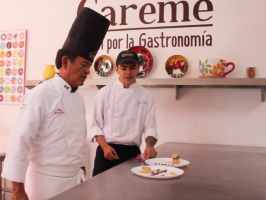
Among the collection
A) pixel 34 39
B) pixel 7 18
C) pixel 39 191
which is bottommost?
pixel 39 191

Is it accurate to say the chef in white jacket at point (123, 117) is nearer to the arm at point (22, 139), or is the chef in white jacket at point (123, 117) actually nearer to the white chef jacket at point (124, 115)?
the white chef jacket at point (124, 115)

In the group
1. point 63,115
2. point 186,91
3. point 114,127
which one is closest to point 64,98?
point 63,115

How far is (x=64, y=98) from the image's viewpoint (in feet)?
4.52

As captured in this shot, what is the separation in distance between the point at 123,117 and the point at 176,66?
0.85 metres

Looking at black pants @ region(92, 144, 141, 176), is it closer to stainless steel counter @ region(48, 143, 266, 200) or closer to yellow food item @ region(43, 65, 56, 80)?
stainless steel counter @ region(48, 143, 266, 200)

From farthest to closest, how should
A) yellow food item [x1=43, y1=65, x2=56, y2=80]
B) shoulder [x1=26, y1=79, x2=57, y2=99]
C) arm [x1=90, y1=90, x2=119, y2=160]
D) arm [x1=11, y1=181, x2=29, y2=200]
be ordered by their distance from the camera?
yellow food item [x1=43, y1=65, x2=56, y2=80] < arm [x1=90, y1=90, x2=119, y2=160] < shoulder [x1=26, y1=79, x2=57, y2=99] < arm [x1=11, y1=181, x2=29, y2=200]

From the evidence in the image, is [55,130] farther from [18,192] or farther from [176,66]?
[176,66]

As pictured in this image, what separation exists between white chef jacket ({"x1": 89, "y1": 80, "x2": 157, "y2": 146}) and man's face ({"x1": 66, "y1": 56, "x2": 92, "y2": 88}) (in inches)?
25.7

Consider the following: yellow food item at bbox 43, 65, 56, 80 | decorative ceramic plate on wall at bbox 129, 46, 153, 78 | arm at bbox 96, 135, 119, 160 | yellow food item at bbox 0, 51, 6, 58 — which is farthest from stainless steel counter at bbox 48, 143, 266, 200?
yellow food item at bbox 0, 51, 6, 58

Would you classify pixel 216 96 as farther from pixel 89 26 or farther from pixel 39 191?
pixel 39 191

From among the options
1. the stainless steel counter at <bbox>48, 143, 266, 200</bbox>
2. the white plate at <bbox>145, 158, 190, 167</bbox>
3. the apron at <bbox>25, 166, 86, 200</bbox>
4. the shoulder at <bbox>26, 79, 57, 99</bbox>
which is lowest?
the apron at <bbox>25, 166, 86, 200</bbox>

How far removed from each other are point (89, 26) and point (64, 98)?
406 mm

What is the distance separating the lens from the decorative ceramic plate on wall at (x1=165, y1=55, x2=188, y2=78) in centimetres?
260

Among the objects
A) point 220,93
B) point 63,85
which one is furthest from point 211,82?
point 63,85
